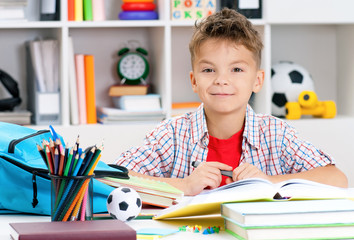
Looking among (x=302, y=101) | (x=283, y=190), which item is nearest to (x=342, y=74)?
(x=302, y=101)

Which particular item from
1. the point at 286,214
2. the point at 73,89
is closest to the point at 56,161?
the point at 286,214

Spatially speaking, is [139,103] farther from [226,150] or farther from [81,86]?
[226,150]

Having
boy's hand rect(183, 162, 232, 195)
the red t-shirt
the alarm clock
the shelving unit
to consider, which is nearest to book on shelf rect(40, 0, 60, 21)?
the shelving unit

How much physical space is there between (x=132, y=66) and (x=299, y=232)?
77.8 inches

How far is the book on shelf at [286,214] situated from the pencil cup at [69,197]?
225 millimetres

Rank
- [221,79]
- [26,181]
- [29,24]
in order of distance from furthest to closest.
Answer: [29,24], [221,79], [26,181]

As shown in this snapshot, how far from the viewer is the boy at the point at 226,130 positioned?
5.43 feet

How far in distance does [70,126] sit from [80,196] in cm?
160

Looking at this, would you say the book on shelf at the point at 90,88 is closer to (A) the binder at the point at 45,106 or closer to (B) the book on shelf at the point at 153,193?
(A) the binder at the point at 45,106

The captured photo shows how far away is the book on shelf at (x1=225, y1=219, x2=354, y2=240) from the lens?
34.3 inches

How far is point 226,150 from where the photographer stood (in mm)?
1728

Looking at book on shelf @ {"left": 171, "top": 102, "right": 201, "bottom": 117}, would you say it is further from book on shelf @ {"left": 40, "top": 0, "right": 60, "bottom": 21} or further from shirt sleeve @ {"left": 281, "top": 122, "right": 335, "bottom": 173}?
shirt sleeve @ {"left": 281, "top": 122, "right": 335, "bottom": 173}

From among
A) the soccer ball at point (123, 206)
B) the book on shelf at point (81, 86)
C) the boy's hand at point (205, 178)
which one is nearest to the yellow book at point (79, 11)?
the book on shelf at point (81, 86)

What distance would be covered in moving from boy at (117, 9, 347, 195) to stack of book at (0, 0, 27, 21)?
1.04 m
